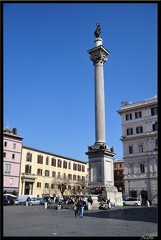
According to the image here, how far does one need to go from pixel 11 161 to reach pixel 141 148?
94.1 feet

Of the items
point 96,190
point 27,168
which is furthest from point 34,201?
point 96,190

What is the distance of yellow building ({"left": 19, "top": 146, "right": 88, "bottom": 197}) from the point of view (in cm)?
6209

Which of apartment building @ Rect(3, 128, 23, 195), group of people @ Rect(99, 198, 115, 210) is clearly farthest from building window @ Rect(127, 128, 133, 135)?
group of people @ Rect(99, 198, 115, 210)

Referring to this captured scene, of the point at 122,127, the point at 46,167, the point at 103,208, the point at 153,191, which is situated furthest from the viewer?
the point at 46,167

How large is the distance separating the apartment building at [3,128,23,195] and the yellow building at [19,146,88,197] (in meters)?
1.54

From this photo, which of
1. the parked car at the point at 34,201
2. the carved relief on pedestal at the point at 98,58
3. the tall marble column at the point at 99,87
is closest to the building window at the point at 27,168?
the parked car at the point at 34,201

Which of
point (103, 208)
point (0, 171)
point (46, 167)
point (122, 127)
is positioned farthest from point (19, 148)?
point (0, 171)

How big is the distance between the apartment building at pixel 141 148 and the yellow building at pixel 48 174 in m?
19.6

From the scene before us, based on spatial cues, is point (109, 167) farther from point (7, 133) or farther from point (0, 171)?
point (7, 133)

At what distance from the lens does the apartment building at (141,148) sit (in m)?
50.9

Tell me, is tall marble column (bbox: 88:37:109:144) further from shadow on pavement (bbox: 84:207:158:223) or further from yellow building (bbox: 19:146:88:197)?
yellow building (bbox: 19:146:88:197)

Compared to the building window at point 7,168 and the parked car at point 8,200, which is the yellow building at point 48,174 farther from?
the parked car at point 8,200

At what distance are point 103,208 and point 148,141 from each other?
32.3 metres

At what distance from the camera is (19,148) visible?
200 ft
